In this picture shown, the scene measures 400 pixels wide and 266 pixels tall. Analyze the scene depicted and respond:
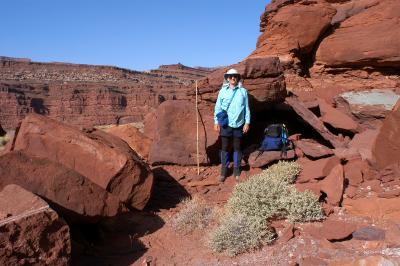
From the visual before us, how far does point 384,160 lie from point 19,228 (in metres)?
4.73

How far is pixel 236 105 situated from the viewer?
22.5 feet

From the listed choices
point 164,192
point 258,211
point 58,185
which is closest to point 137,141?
point 164,192

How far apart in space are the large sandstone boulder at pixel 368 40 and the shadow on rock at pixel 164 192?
508cm

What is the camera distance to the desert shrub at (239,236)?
4684 millimetres

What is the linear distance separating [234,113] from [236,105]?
13cm

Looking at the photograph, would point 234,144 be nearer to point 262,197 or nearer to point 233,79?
point 233,79

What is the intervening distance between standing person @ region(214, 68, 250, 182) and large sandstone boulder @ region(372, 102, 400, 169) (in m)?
1.94

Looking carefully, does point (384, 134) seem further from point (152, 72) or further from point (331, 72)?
point (152, 72)

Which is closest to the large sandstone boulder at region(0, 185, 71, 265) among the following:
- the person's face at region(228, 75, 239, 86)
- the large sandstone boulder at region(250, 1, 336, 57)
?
the person's face at region(228, 75, 239, 86)

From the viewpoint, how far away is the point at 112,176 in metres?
5.38

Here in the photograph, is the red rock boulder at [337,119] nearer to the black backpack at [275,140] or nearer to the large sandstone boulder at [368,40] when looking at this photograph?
the black backpack at [275,140]

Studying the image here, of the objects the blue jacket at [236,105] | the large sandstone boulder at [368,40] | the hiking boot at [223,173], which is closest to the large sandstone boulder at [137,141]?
the hiking boot at [223,173]

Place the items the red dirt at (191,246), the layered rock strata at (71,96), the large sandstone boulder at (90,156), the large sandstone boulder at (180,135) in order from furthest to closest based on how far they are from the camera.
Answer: the layered rock strata at (71,96) → the large sandstone boulder at (180,135) → the large sandstone boulder at (90,156) → the red dirt at (191,246)

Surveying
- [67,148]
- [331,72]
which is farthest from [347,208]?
[331,72]
